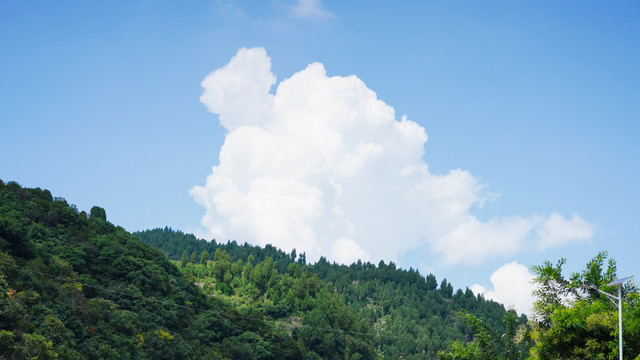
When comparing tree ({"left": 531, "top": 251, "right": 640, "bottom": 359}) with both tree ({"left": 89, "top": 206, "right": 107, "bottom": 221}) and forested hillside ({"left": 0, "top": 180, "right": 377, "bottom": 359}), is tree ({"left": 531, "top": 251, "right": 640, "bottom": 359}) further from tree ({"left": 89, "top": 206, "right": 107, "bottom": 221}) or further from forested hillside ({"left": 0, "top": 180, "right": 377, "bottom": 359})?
tree ({"left": 89, "top": 206, "right": 107, "bottom": 221})

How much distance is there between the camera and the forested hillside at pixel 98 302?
37.3 metres

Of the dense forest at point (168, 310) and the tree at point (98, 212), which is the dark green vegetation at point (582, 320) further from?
the tree at point (98, 212)

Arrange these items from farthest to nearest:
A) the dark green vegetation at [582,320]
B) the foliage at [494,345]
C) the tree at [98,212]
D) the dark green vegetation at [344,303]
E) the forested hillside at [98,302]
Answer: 1. the dark green vegetation at [344,303]
2. the tree at [98,212]
3. the forested hillside at [98,302]
4. the foliage at [494,345]
5. the dark green vegetation at [582,320]

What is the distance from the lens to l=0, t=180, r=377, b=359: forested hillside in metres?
37.3

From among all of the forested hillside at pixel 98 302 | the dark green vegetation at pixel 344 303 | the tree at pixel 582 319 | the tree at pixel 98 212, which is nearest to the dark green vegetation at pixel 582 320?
the tree at pixel 582 319

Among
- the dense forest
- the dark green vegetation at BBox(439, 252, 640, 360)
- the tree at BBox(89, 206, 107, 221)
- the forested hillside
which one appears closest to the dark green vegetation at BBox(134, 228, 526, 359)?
the dense forest

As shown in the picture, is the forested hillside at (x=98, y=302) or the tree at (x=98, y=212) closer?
the forested hillside at (x=98, y=302)

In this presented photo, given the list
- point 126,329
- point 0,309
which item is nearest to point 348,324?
point 126,329

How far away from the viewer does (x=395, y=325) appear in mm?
144875

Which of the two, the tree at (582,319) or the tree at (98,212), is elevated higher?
the tree at (98,212)

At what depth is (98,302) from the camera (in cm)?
4753

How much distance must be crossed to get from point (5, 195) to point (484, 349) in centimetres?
4744

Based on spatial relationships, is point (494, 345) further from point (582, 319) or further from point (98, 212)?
point (98, 212)

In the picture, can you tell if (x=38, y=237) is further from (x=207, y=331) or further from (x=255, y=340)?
(x=255, y=340)
